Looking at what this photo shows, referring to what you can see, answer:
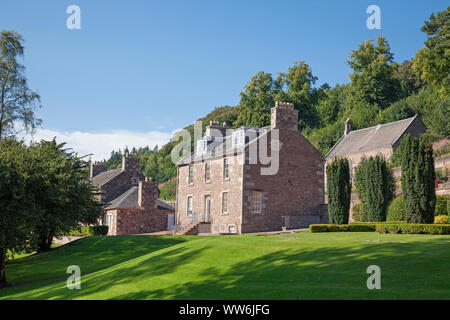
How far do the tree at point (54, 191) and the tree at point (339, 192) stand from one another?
17448 mm

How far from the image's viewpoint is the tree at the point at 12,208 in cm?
2386

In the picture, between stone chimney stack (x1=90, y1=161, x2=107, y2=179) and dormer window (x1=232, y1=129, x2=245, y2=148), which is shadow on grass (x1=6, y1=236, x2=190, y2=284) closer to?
dormer window (x1=232, y1=129, x2=245, y2=148)

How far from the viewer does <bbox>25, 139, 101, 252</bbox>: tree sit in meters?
26.5

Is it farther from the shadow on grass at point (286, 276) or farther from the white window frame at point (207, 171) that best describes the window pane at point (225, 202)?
the shadow on grass at point (286, 276)

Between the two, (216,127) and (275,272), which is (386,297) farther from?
(216,127)

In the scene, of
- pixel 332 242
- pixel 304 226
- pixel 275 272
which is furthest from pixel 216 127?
pixel 275 272

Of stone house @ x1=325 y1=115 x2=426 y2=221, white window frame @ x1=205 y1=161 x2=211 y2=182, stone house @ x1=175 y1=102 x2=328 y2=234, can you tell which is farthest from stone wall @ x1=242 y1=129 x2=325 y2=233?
stone house @ x1=325 y1=115 x2=426 y2=221

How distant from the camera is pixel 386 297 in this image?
11680 mm

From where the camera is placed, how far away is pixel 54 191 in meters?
27.5

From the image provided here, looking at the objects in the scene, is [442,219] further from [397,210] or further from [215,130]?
[215,130]

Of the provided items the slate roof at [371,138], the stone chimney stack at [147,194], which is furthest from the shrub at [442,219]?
the stone chimney stack at [147,194]

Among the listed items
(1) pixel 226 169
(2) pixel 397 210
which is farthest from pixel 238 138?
(2) pixel 397 210

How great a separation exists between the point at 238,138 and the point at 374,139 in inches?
1039

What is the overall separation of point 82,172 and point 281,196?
16.6m
